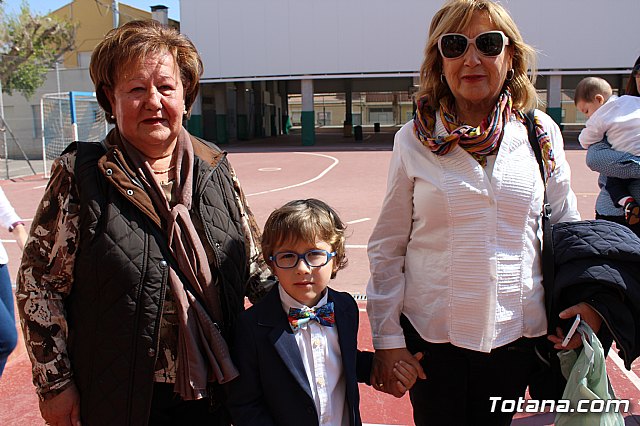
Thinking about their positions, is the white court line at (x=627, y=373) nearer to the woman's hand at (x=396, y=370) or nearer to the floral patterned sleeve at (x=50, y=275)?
the woman's hand at (x=396, y=370)

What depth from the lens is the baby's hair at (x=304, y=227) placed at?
2.21m

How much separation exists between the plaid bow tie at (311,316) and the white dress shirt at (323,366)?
1.0 inches

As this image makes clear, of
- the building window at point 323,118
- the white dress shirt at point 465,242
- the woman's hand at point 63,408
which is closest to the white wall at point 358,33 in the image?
the white dress shirt at point 465,242

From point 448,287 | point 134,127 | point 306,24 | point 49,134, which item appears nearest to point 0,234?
point 134,127

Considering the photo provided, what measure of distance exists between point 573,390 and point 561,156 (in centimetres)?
90

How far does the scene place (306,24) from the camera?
100 ft

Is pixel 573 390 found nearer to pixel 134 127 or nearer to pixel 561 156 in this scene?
pixel 561 156

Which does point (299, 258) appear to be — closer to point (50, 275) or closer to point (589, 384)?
point (50, 275)

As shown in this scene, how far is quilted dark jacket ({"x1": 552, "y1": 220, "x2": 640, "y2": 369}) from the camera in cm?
209

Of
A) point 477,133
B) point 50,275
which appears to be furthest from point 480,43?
point 50,275

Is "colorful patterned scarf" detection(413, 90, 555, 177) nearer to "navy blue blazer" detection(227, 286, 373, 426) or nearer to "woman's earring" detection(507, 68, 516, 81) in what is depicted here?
"woman's earring" detection(507, 68, 516, 81)

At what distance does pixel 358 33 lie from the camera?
98.4 feet

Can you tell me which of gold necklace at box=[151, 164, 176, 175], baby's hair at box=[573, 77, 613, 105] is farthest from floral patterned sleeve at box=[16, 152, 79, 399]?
baby's hair at box=[573, 77, 613, 105]

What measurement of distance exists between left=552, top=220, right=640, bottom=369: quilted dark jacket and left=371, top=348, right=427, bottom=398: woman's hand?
23.6 inches
